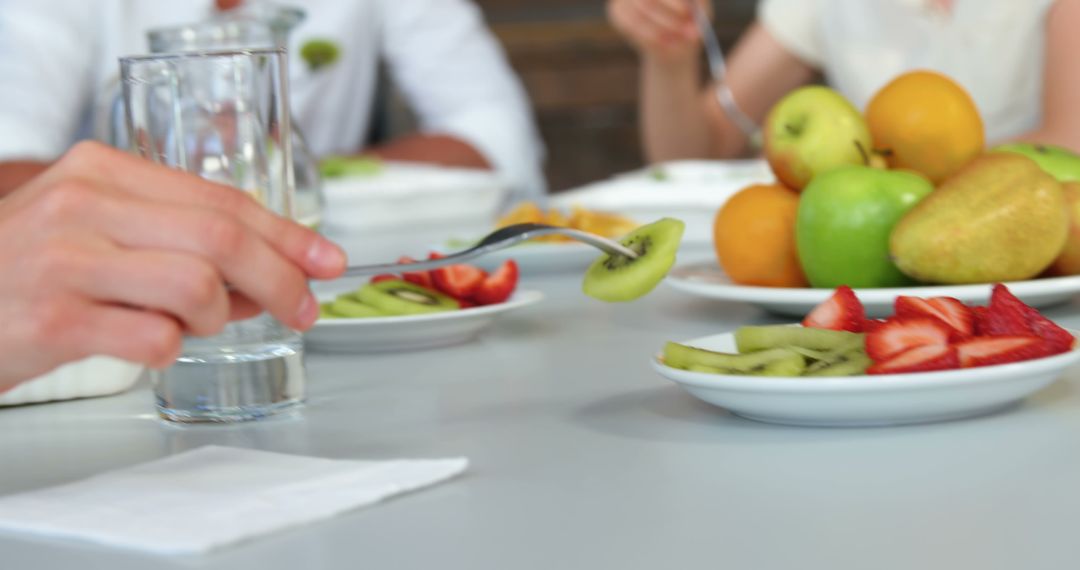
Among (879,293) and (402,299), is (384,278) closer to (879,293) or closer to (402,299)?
(402,299)

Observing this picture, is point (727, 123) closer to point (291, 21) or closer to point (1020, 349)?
point (291, 21)

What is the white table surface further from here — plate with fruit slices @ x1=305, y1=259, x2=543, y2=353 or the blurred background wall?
the blurred background wall

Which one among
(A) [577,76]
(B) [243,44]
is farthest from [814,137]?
(A) [577,76]

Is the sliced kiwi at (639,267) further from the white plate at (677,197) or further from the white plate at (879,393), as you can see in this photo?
the white plate at (677,197)

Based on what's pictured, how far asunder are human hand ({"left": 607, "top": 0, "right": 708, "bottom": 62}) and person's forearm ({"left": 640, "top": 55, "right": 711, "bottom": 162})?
157 millimetres

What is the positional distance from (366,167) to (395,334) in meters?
0.90

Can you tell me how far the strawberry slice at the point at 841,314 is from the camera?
0.58m

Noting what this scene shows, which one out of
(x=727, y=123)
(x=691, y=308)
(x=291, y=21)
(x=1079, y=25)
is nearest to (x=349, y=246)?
(x=291, y=21)

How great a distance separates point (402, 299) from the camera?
0.79m

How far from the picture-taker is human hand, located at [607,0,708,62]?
1708mm

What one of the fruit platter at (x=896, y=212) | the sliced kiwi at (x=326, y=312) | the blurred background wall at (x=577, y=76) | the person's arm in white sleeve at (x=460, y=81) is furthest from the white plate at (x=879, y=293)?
the blurred background wall at (x=577, y=76)

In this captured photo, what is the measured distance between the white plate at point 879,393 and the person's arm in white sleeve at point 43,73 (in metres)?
1.55

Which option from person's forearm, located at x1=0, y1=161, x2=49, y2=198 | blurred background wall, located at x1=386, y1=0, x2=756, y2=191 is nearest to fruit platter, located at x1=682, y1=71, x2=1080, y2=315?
person's forearm, located at x1=0, y1=161, x2=49, y2=198

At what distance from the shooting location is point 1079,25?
1545 millimetres
